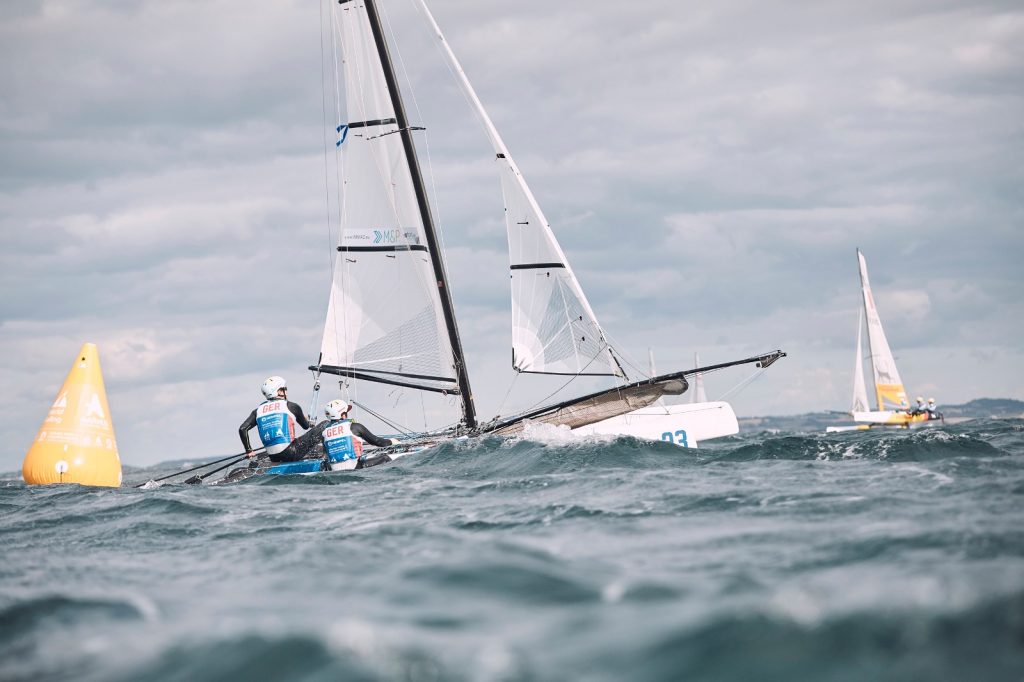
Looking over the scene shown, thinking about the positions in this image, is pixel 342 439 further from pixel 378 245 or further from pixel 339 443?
pixel 378 245

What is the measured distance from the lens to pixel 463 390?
2230 centimetres

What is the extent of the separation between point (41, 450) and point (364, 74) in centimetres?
1117

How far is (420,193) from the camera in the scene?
2178cm

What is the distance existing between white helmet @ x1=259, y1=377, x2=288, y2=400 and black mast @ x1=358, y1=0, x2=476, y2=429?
5.07 m

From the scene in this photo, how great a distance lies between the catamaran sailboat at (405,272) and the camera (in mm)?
21438

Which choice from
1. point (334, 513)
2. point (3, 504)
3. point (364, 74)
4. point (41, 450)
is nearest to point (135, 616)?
point (334, 513)

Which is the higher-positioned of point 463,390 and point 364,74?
point 364,74

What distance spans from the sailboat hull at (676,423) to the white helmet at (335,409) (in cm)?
528

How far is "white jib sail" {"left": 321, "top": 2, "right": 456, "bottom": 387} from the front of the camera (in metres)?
22.0

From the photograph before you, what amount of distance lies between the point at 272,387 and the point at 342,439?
2.05 metres

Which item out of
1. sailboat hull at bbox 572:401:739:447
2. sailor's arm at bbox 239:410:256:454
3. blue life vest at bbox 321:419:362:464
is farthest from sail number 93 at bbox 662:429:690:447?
sailor's arm at bbox 239:410:256:454

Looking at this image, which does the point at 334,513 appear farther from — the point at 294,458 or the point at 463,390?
the point at 463,390

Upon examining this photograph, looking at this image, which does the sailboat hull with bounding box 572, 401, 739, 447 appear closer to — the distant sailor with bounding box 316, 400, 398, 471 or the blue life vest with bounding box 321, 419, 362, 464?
the distant sailor with bounding box 316, 400, 398, 471

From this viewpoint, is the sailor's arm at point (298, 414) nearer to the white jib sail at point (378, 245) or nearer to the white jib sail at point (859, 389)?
the white jib sail at point (378, 245)
